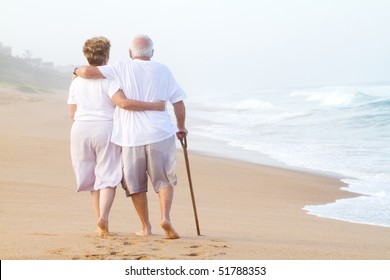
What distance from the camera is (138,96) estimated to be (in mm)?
5824

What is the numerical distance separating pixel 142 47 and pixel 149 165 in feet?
3.25

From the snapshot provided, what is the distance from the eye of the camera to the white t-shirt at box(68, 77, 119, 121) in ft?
19.3

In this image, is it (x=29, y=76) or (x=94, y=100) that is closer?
(x=94, y=100)

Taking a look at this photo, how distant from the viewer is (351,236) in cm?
744

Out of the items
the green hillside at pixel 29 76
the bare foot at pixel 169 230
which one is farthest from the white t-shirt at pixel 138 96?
the green hillside at pixel 29 76

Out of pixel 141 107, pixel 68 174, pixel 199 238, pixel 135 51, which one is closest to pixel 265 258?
pixel 199 238

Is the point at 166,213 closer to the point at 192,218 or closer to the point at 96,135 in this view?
the point at 96,135

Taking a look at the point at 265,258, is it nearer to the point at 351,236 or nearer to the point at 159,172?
the point at 159,172

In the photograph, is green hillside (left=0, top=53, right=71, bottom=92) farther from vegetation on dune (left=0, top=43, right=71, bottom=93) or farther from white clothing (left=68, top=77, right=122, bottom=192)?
A: white clothing (left=68, top=77, right=122, bottom=192)

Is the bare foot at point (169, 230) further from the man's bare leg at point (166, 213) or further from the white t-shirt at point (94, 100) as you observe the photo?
the white t-shirt at point (94, 100)

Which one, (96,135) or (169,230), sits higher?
(96,135)

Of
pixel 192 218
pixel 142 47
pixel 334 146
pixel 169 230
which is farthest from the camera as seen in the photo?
pixel 334 146

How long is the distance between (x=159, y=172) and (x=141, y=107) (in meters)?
0.57

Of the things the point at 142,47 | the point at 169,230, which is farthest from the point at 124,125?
the point at 169,230
